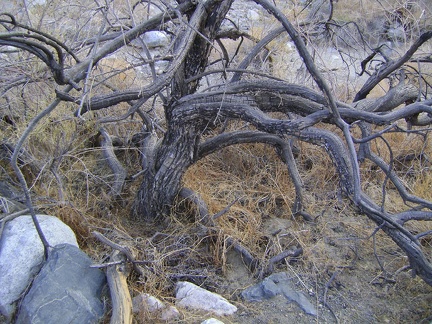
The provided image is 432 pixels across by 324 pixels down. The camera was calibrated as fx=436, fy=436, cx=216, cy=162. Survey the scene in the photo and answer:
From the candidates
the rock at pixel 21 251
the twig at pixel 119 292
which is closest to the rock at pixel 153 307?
the twig at pixel 119 292

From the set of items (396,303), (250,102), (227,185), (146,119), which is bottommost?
(396,303)

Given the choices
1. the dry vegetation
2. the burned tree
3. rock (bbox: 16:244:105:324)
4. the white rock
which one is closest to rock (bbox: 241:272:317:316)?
the dry vegetation

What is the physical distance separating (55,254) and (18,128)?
4.77 feet

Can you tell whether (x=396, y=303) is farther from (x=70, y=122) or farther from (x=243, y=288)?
(x=70, y=122)

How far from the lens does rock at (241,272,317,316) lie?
2670mm

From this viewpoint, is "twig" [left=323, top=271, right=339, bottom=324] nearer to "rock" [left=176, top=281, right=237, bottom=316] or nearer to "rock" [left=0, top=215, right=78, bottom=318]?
"rock" [left=176, top=281, right=237, bottom=316]

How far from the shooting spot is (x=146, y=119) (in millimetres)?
3883

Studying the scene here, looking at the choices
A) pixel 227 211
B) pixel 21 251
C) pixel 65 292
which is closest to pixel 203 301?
pixel 65 292

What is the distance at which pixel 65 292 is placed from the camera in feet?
7.91

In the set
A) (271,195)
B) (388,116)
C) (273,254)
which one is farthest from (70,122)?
(388,116)

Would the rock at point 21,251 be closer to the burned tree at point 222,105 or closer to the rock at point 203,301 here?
the burned tree at point 222,105

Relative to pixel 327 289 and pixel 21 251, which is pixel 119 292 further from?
pixel 327 289

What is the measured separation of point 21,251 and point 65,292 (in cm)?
44

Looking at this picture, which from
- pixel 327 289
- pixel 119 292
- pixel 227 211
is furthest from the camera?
pixel 227 211
